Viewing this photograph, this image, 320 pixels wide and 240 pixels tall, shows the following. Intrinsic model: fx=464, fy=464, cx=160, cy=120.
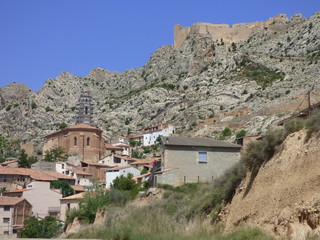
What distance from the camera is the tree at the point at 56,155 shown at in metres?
81.2

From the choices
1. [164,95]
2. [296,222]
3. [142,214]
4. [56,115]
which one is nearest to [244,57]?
[164,95]

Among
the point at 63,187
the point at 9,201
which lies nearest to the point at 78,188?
the point at 63,187

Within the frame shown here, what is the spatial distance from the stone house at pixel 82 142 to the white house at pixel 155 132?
971 centimetres

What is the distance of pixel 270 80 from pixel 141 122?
31781 mm

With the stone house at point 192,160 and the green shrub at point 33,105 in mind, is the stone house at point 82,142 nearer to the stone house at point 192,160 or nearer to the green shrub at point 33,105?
the green shrub at point 33,105

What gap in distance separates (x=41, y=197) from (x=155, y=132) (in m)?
36.8

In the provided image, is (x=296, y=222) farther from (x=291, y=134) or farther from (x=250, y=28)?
(x=250, y=28)

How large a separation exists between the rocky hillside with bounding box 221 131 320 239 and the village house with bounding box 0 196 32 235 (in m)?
40.0

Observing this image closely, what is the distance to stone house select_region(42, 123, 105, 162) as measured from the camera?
281ft

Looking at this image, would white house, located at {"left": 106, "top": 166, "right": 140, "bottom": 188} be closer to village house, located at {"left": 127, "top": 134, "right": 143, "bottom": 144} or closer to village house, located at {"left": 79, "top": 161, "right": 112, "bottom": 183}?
village house, located at {"left": 79, "top": 161, "right": 112, "bottom": 183}

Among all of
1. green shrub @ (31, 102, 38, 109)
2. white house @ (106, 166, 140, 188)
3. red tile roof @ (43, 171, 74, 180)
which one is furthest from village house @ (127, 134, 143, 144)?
white house @ (106, 166, 140, 188)

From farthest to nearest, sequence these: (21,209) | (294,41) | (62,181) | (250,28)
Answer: (250,28) < (294,41) < (62,181) < (21,209)

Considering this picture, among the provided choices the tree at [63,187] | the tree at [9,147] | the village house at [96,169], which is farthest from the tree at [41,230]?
the tree at [9,147]

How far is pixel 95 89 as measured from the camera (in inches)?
5507
